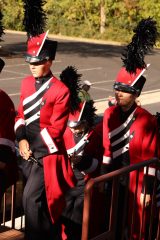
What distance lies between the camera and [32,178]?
4730mm

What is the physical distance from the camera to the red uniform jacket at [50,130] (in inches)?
183

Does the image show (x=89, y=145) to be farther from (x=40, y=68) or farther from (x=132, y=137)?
(x=40, y=68)

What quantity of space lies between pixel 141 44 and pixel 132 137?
0.75 m

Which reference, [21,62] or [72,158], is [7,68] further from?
[72,158]

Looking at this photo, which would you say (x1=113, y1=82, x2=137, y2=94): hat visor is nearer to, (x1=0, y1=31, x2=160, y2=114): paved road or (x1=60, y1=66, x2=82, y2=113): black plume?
(x1=60, y1=66, x2=82, y2=113): black plume

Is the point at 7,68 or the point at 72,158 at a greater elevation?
the point at 72,158

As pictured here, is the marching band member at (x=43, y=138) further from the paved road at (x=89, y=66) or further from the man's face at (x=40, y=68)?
the paved road at (x=89, y=66)

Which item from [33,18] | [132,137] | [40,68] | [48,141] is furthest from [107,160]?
[33,18]

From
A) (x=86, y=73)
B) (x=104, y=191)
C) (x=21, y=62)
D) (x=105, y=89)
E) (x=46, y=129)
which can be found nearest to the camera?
(x=46, y=129)

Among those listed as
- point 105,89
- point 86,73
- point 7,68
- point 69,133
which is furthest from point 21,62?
point 69,133

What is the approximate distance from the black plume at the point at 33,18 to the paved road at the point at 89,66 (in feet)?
34.4

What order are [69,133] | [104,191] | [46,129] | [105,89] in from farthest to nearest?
[105,89] < [69,133] < [104,191] < [46,129]

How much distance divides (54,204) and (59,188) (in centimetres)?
13

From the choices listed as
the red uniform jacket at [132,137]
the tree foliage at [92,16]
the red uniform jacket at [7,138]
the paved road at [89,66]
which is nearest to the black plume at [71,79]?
the red uniform jacket at [132,137]
